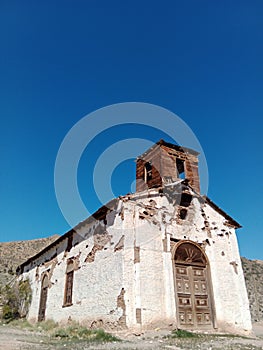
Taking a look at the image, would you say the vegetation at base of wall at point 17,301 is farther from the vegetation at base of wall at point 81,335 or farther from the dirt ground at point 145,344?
the dirt ground at point 145,344

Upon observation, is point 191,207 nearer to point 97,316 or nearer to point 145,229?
point 145,229

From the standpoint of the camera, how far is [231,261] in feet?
47.0

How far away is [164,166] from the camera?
15.5 meters

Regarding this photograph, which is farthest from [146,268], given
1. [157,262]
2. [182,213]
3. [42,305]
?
[42,305]

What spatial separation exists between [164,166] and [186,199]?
206 cm

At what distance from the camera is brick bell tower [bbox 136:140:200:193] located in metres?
15.3

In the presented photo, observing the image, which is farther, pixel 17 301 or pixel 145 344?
pixel 17 301

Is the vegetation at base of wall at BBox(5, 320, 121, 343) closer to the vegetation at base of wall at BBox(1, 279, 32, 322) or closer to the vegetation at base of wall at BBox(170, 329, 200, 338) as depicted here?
the vegetation at base of wall at BBox(170, 329, 200, 338)

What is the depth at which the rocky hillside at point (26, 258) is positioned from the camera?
2941 centimetres

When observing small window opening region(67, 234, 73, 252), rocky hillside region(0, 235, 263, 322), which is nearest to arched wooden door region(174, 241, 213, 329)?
small window opening region(67, 234, 73, 252)

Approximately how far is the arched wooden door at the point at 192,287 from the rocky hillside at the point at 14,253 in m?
22.9

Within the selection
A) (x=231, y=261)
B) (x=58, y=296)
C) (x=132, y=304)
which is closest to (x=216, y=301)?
(x=231, y=261)

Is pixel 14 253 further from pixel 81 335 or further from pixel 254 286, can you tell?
pixel 81 335

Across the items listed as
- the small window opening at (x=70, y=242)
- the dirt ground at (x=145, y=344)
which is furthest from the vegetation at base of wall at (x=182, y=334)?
the small window opening at (x=70, y=242)
